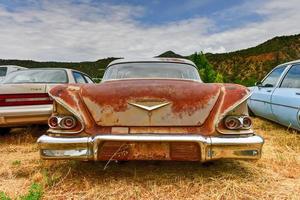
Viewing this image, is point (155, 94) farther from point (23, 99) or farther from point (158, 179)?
point (23, 99)

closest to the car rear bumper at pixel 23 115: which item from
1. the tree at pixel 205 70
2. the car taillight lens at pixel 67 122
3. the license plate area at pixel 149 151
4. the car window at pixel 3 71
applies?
the car taillight lens at pixel 67 122

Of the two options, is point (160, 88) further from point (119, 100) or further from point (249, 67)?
point (249, 67)

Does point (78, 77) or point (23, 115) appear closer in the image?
point (23, 115)

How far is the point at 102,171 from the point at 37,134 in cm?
344

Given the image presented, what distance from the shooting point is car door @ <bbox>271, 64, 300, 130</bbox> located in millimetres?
6230

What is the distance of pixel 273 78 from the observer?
26.0 feet

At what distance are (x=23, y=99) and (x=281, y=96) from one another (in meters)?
4.50

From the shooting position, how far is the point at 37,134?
7457mm

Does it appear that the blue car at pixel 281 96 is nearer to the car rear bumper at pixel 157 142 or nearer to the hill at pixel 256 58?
the car rear bumper at pixel 157 142

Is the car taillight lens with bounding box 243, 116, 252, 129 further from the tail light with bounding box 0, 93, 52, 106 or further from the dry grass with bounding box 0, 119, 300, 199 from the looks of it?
the tail light with bounding box 0, 93, 52, 106

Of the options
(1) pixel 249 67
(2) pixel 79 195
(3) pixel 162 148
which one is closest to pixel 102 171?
(2) pixel 79 195

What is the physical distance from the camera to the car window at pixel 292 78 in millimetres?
6575

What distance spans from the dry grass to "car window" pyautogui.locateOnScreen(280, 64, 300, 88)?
1575mm

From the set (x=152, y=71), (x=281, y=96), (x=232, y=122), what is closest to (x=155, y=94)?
(x=232, y=122)
